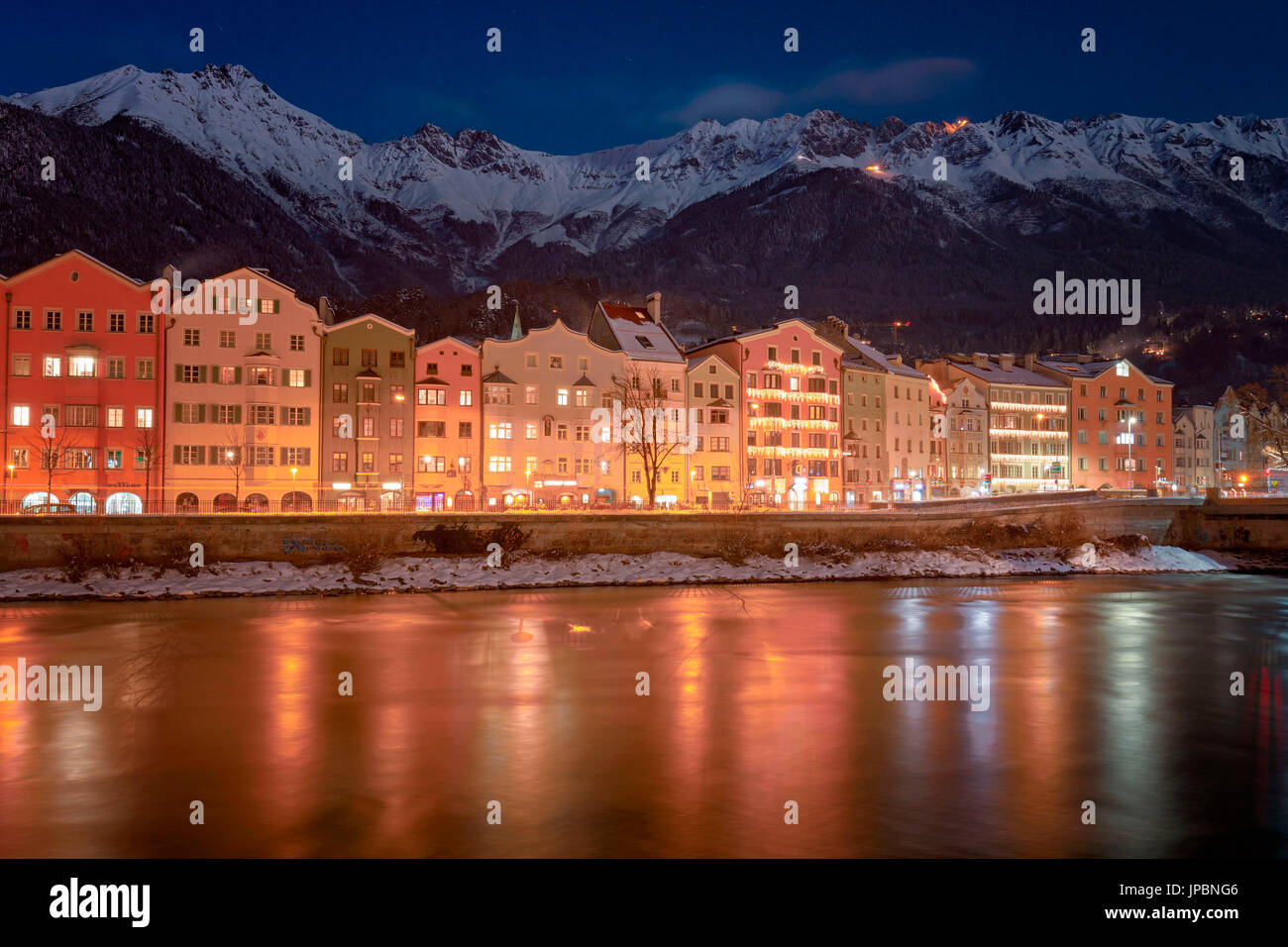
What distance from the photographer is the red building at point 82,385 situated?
65125 millimetres

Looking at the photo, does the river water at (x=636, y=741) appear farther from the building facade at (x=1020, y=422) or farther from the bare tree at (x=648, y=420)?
the building facade at (x=1020, y=422)

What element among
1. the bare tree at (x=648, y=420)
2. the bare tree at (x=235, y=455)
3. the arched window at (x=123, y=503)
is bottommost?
the arched window at (x=123, y=503)

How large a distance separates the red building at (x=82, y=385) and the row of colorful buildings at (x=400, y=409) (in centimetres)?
11

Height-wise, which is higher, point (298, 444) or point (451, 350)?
point (451, 350)

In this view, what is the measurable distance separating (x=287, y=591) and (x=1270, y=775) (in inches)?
1728

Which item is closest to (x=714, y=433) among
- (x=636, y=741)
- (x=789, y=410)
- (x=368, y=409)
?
(x=789, y=410)

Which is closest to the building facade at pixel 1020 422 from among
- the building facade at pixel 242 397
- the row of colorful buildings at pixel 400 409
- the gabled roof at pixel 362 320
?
the row of colorful buildings at pixel 400 409

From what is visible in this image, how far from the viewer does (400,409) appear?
7444 cm

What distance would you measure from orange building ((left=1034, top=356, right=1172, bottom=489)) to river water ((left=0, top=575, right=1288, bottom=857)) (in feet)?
251

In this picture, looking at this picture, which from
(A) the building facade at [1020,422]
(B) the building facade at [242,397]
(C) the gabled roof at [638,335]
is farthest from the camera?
(A) the building facade at [1020,422]

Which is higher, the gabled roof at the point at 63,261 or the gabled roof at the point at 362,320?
the gabled roof at the point at 63,261

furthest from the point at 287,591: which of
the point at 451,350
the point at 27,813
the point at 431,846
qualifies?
the point at 431,846

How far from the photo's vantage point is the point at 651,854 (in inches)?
614
